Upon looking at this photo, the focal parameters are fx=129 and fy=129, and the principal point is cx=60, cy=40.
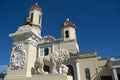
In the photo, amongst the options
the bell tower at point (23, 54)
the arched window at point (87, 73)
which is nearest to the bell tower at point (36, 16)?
the arched window at point (87, 73)

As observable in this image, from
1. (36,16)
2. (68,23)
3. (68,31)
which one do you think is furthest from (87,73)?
(36,16)

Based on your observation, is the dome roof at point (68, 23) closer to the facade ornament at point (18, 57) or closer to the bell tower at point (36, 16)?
the bell tower at point (36, 16)

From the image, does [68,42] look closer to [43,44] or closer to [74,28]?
[74,28]

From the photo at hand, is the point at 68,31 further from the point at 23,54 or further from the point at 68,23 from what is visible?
the point at 23,54

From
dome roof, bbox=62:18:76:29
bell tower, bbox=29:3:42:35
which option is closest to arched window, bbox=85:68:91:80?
dome roof, bbox=62:18:76:29

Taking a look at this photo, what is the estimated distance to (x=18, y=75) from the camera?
599 cm

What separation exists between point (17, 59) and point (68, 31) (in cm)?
1940

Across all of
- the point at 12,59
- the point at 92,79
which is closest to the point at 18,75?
the point at 12,59

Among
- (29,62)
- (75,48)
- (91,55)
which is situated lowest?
(29,62)

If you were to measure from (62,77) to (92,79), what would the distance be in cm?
1617

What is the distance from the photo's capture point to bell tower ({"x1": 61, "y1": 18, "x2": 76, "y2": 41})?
25.0 m

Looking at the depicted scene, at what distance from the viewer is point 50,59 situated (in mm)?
6176

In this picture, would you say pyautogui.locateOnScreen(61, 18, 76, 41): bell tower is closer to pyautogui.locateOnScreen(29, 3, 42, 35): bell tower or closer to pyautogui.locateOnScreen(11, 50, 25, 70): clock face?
pyautogui.locateOnScreen(29, 3, 42, 35): bell tower

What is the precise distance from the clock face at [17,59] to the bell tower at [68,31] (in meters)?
18.7
